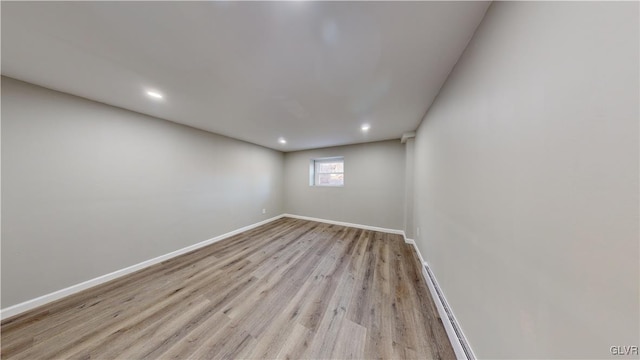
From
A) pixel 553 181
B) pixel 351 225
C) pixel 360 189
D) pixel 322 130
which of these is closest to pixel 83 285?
pixel 322 130

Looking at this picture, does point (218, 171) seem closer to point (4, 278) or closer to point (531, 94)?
point (4, 278)

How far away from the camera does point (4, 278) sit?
1572mm

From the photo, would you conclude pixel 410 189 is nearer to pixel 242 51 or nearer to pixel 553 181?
pixel 553 181

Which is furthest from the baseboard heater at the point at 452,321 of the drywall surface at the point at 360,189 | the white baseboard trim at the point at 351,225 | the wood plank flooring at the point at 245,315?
the drywall surface at the point at 360,189

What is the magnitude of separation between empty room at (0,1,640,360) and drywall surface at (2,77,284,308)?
2 cm

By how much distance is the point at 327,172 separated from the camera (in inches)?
185

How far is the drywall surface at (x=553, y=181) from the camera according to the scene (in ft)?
1.38

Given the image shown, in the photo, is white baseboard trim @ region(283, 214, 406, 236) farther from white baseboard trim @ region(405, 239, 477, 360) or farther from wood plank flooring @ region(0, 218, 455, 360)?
white baseboard trim @ region(405, 239, 477, 360)

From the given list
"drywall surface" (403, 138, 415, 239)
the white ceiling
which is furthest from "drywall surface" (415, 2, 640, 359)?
"drywall surface" (403, 138, 415, 239)

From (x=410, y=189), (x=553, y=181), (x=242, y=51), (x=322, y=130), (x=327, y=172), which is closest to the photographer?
(x=553, y=181)

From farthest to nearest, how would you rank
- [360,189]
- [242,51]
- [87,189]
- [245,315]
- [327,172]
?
[327,172] → [360,189] → [87,189] → [245,315] → [242,51]

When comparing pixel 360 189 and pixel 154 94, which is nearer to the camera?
→ pixel 154 94

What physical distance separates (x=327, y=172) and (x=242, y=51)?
360cm

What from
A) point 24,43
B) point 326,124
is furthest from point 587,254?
point 24,43
